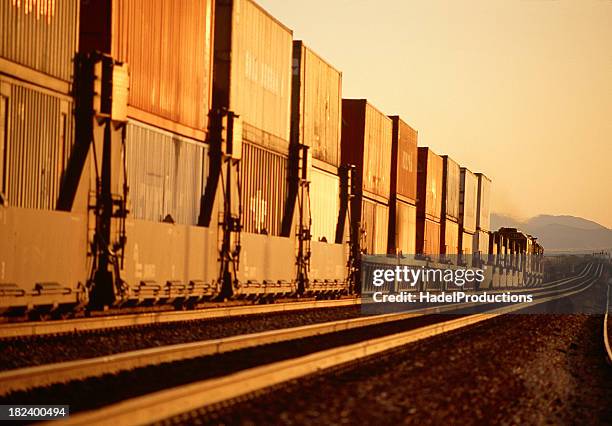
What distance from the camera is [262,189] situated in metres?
27.6

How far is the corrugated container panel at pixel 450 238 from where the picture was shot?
5606 cm

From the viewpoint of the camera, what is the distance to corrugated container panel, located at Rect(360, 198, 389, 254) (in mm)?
38344

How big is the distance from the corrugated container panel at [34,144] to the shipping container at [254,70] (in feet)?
23.9

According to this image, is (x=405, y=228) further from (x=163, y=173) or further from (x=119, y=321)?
(x=119, y=321)

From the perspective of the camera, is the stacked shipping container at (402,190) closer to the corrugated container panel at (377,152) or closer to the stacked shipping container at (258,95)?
the corrugated container panel at (377,152)

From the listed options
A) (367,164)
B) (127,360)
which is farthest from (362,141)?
(127,360)

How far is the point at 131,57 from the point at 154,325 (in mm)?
5307

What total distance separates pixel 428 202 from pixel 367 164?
13.5m

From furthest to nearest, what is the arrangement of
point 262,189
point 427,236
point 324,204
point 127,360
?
point 427,236, point 324,204, point 262,189, point 127,360

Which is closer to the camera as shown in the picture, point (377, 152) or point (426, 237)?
point (377, 152)

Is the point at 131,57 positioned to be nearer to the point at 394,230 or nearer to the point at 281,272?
the point at 281,272

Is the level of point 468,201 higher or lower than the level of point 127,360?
higher

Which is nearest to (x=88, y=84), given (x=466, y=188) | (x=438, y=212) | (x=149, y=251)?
(x=149, y=251)

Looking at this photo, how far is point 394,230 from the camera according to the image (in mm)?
43375
